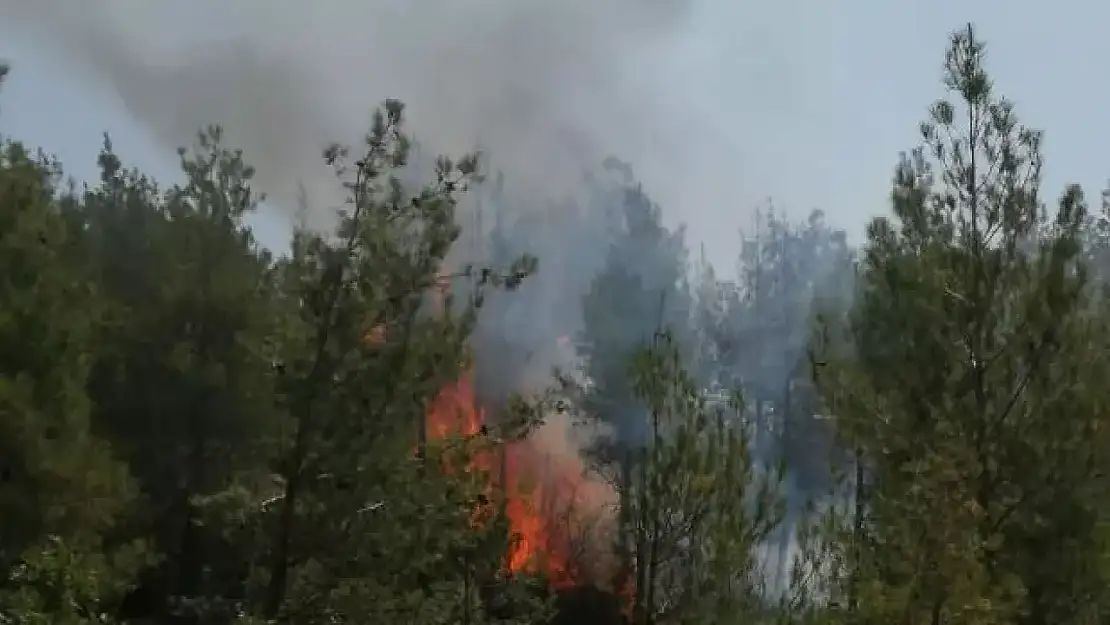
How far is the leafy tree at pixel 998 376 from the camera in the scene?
474 centimetres

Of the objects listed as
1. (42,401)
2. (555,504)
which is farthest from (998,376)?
(555,504)

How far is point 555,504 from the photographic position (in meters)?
10.8

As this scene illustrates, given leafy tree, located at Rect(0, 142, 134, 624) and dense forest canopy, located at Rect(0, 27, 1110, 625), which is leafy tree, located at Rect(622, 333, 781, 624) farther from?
leafy tree, located at Rect(0, 142, 134, 624)

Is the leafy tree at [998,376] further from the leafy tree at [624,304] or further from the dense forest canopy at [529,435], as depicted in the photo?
the leafy tree at [624,304]

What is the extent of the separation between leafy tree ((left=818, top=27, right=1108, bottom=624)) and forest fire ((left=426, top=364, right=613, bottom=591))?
5269 mm

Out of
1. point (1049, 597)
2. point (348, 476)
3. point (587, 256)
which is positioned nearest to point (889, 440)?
point (1049, 597)

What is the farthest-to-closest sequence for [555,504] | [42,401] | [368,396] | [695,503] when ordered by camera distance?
[555,504] < [695,503] < [42,401] < [368,396]

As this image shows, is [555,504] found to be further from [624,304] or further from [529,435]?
[529,435]

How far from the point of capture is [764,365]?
12219mm

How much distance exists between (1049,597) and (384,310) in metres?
3.48

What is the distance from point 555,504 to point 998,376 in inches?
257

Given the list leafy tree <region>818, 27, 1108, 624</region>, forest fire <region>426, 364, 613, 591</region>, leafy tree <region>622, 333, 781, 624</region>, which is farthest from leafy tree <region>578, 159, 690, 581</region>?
leafy tree <region>818, 27, 1108, 624</region>

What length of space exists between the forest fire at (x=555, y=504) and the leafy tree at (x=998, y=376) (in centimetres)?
527

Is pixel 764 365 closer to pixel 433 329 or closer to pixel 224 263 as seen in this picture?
pixel 224 263
